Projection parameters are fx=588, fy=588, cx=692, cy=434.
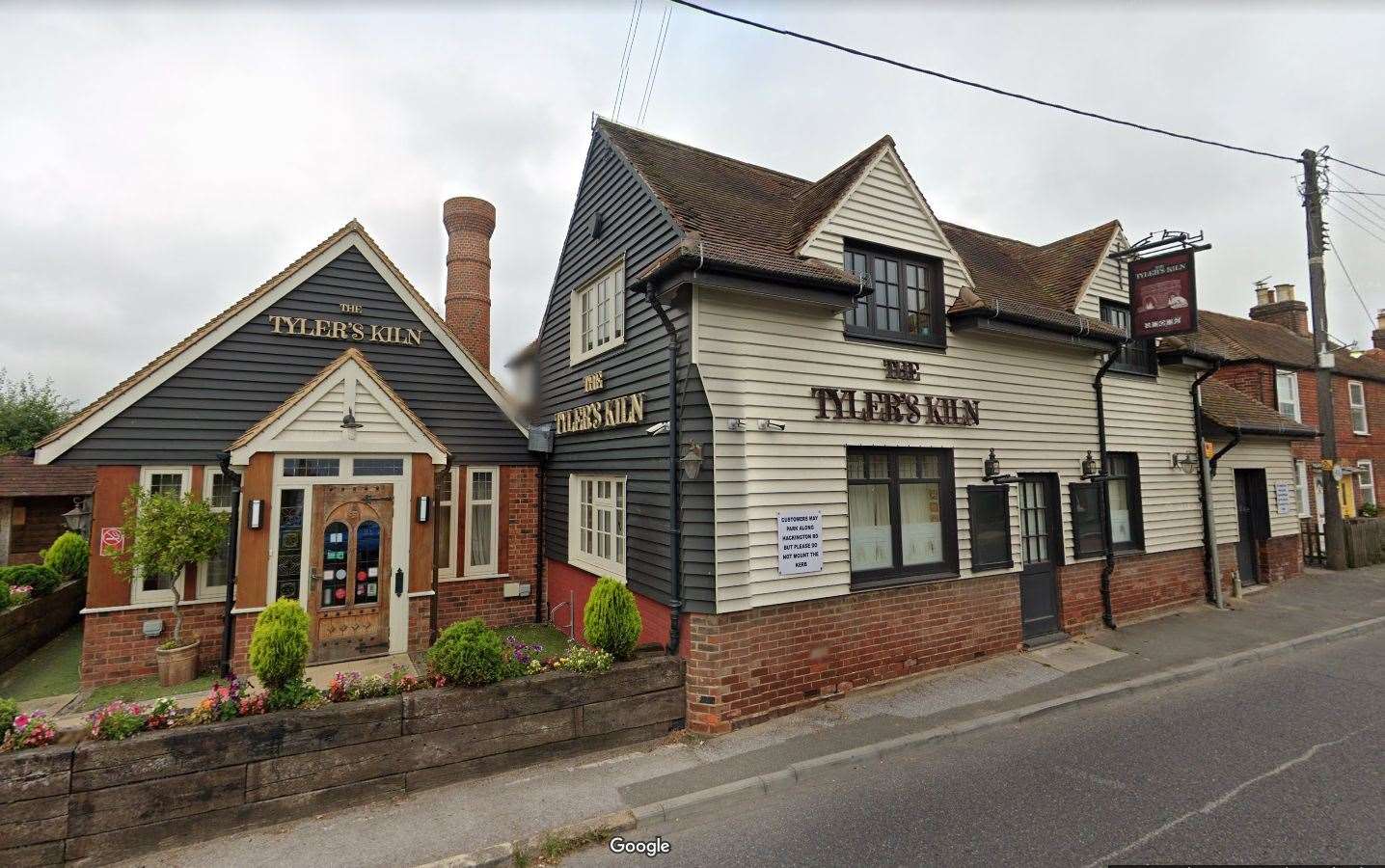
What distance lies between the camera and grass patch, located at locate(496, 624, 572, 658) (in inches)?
379

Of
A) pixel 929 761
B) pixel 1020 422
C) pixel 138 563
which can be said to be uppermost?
pixel 1020 422

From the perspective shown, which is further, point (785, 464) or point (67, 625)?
point (67, 625)

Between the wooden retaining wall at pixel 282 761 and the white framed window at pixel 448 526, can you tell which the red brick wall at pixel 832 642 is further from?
the white framed window at pixel 448 526

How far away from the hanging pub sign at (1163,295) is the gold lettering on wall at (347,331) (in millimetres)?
13611

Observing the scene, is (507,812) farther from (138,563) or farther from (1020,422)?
(1020,422)

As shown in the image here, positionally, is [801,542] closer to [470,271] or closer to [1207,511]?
[1207,511]

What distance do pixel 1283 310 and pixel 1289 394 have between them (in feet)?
22.4

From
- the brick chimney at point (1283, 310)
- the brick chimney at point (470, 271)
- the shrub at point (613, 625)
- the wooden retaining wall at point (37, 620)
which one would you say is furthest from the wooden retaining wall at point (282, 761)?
the brick chimney at point (1283, 310)

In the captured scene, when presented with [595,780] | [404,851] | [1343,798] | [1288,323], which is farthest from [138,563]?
[1288,323]

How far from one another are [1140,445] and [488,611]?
1285 centimetres

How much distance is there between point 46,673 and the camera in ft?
29.2

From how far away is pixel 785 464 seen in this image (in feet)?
23.7

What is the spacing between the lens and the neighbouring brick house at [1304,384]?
17219 mm

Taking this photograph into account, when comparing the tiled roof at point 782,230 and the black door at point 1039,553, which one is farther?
the black door at point 1039,553
